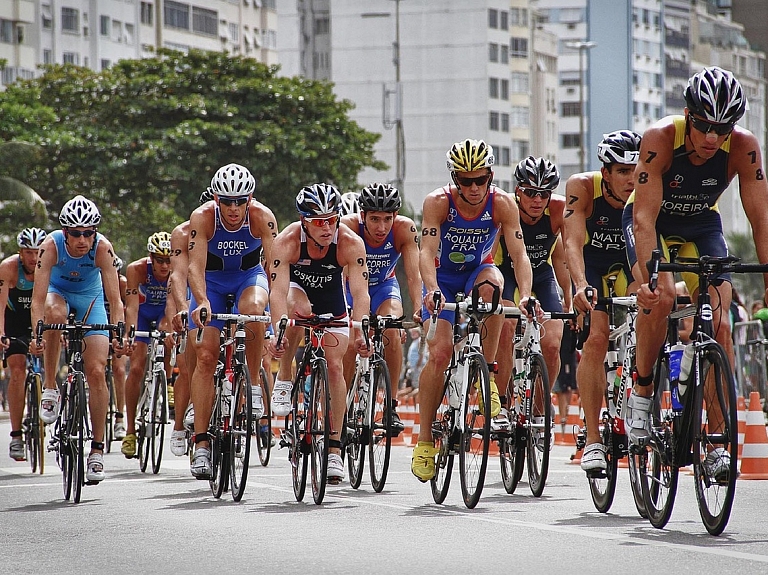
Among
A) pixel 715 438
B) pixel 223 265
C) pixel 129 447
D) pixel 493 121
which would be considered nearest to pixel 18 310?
pixel 129 447

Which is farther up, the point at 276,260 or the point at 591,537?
the point at 276,260

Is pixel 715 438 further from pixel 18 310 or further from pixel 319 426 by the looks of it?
pixel 18 310

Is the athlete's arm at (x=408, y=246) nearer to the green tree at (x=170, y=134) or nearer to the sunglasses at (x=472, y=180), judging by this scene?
the sunglasses at (x=472, y=180)

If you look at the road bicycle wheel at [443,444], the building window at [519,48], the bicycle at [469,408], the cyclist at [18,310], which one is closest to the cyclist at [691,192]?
the bicycle at [469,408]

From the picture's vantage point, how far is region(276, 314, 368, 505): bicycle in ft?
38.3

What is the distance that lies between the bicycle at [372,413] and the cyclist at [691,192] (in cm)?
300

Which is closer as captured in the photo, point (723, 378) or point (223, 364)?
point (723, 378)

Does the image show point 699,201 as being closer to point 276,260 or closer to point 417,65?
point 276,260

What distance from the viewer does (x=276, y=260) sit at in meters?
12.5

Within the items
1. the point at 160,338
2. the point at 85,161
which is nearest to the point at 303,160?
the point at 85,161

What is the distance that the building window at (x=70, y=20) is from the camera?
92.6 metres

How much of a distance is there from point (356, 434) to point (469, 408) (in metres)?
2.12

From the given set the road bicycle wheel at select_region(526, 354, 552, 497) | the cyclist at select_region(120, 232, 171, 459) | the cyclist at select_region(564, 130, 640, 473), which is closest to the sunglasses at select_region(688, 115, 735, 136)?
the cyclist at select_region(564, 130, 640, 473)

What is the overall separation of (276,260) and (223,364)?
88 cm
